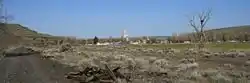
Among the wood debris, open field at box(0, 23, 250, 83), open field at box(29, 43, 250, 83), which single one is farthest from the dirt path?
open field at box(29, 43, 250, 83)

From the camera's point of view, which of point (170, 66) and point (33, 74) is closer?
point (33, 74)

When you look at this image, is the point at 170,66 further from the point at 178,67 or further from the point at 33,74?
the point at 33,74

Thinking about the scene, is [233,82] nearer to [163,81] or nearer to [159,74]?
[163,81]

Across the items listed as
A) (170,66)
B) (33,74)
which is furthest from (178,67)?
(33,74)

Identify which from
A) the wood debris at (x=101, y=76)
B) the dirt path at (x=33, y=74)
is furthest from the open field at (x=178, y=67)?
the dirt path at (x=33, y=74)

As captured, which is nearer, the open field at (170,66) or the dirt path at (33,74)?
the open field at (170,66)

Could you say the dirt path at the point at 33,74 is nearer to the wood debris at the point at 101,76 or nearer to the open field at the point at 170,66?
the open field at the point at 170,66

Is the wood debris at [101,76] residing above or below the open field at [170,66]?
above

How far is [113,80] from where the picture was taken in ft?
58.7

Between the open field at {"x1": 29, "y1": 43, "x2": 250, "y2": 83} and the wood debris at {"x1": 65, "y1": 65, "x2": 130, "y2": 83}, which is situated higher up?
the wood debris at {"x1": 65, "y1": 65, "x2": 130, "y2": 83}

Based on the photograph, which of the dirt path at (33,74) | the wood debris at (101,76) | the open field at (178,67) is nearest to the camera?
the wood debris at (101,76)

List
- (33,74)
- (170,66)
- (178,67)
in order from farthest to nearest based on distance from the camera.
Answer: (170,66) → (178,67) → (33,74)

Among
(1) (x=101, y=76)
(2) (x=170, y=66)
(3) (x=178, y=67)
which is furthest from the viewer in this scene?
(2) (x=170, y=66)

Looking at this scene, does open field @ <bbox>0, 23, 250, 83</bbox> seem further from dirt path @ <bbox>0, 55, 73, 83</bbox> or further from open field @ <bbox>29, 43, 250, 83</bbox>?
dirt path @ <bbox>0, 55, 73, 83</bbox>
